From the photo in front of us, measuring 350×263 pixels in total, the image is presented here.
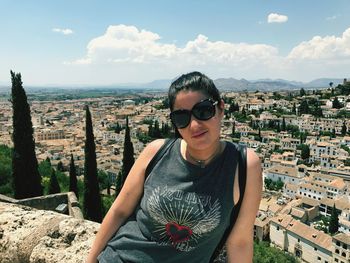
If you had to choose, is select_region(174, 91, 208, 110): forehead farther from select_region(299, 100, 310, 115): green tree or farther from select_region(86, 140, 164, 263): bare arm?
select_region(299, 100, 310, 115): green tree

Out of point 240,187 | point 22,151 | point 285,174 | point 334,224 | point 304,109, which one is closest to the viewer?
point 240,187

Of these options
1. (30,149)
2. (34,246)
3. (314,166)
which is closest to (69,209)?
(30,149)

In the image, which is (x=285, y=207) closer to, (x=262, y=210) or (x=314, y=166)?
(x=262, y=210)

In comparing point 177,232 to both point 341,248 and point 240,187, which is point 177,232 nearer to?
point 240,187

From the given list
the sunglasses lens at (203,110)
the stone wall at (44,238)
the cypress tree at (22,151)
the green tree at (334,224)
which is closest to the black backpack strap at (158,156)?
the sunglasses lens at (203,110)

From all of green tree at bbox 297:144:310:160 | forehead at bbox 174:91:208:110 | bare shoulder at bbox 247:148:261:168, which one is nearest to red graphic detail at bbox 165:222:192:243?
bare shoulder at bbox 247:148:261:168

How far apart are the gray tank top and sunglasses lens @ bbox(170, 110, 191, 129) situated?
0.54 feet

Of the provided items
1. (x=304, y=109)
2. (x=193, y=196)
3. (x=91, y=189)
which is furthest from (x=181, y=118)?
(x=304, y=109)

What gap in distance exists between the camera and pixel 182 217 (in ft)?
4.62

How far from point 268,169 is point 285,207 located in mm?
9495

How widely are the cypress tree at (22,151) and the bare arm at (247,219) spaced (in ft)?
46.5

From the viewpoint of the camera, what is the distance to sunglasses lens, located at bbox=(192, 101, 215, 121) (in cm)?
143

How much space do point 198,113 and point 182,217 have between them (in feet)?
1.44

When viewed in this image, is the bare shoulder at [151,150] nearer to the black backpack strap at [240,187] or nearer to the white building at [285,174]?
the black backpack strap at [240,187]
